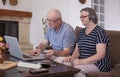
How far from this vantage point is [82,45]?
2.23 metres

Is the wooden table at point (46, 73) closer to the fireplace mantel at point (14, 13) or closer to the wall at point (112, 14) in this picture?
the fireplace mantel at point (14, 13)

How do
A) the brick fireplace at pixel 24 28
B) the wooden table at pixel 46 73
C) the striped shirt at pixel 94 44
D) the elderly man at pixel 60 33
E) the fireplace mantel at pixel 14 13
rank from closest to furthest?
the wooden table at pixel 46 73 < the striped shirt at pixel 94 44 < the elderly man at pixel 60 33 < the fireplace mantel at pixel 14 13 < the brick fireplace at pixel 24 28

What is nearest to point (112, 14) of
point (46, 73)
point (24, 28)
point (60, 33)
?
point (24, 28)

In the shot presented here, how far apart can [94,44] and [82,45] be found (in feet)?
0.49

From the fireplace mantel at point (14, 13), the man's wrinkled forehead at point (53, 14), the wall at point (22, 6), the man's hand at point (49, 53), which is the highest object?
the wall at point (22, 6)

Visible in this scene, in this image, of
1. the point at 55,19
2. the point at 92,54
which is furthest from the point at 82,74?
the point at 55,19

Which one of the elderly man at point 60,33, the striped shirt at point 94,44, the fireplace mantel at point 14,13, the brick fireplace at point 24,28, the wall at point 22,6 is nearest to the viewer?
the striped shirt at point 94,44

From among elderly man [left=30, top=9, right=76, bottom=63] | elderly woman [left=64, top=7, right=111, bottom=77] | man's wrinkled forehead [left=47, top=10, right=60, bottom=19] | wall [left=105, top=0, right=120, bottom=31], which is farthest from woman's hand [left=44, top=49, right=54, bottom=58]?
wall [left=105, top=0, right=120, bottom=31]

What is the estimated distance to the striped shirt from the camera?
6.86 ft

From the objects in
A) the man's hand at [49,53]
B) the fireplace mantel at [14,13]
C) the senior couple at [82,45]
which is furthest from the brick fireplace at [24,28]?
the man's hand at [49,53]

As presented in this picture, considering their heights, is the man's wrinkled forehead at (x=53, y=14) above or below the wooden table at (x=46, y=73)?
above

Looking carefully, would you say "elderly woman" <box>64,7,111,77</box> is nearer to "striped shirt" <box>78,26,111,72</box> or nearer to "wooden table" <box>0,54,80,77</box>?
"striped shirt" <box>78,26,111,72</box>

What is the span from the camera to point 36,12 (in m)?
4.48

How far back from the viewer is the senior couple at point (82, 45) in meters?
2.03
